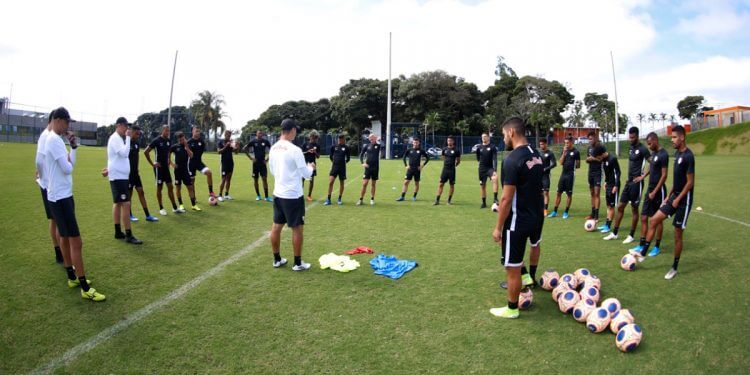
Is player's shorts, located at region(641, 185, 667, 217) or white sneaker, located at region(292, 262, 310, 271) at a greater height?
player's shorts, located at region(641, 185, 667, 217)

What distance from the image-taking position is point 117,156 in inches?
306

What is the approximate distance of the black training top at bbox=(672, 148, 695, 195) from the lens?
20.3 feet

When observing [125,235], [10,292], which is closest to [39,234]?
[125,235]

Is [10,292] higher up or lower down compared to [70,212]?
lower down

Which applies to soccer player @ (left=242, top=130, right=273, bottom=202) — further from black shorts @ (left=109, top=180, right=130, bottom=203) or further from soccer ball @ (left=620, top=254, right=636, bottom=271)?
soccer ball @ (left=620, top=254, right=636, bottom=271)

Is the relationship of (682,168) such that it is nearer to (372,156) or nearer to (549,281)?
(549,281)

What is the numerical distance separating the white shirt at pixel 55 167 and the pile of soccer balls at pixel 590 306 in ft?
19.0

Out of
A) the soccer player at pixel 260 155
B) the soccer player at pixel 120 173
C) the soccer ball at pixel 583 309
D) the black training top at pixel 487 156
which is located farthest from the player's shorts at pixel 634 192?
the soccer player at pixel 260 155

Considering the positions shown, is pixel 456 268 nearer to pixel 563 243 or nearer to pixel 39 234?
pixel 563 243

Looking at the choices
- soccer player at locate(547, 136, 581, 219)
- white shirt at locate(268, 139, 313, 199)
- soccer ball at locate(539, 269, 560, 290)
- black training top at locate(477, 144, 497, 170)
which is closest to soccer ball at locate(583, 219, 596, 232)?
soccer player at locate(547, 136, 581, 219)

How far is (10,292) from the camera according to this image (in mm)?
5184

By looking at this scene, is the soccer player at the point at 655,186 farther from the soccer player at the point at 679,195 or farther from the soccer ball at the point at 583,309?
the soccer ball at the point at 583,309

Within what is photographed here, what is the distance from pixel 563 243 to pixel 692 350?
4.15 m

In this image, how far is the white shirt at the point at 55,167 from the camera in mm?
5035
